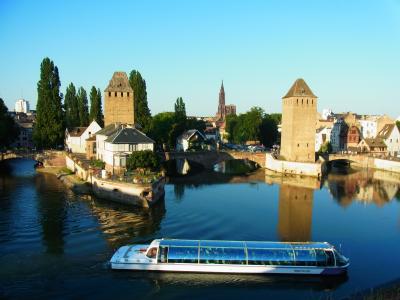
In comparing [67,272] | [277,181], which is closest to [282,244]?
[67,272]

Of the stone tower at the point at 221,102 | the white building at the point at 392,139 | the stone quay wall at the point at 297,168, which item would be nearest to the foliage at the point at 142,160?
the stone quay wall at the point at 297,168

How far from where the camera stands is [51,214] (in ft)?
119

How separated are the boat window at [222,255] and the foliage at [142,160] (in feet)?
71.1

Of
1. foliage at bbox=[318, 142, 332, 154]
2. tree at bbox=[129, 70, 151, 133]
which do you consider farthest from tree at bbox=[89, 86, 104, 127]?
foliage at bbox=[318, 142, 332, 154]

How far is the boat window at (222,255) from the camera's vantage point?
80.4 ft

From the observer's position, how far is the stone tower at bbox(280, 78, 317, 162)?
217 ft

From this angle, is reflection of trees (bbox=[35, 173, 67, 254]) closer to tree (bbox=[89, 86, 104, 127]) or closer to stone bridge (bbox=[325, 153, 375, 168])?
tree (bbox=[89, 86, 104, 127])

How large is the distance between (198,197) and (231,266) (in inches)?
869

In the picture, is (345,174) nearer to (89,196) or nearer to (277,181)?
(277,181)

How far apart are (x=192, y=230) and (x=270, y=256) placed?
9097 millimetres

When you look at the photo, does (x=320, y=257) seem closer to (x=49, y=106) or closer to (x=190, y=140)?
(x=49, y=106)

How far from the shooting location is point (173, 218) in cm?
3616

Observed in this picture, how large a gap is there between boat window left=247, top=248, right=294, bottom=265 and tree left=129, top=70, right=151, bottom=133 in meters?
49.7

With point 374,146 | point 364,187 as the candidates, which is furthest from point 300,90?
point 374,146
